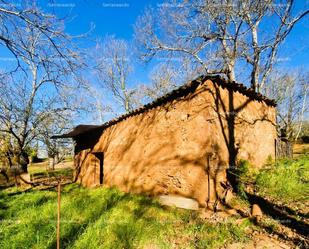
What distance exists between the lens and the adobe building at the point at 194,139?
284 inches

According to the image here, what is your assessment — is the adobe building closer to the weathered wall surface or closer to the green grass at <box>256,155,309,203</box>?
the weathered wall surface

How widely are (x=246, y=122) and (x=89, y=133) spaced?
29.4ft

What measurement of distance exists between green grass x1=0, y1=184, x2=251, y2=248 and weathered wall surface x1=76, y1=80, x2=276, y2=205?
105cm

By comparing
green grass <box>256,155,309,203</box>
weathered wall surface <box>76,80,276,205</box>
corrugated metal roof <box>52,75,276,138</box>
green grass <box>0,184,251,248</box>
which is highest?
corrugated metal roof <box>52,75,276,138</box>

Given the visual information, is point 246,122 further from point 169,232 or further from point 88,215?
point 88,215

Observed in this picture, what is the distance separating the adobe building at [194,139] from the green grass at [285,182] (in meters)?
0.91

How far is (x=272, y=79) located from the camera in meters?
28.6

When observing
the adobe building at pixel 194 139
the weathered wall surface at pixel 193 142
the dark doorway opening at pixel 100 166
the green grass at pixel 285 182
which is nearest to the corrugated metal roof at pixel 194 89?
the adobe building at pixel 194 139

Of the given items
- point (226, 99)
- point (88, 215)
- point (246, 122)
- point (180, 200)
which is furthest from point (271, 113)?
point (88, 215)

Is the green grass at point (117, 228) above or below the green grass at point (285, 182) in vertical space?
below

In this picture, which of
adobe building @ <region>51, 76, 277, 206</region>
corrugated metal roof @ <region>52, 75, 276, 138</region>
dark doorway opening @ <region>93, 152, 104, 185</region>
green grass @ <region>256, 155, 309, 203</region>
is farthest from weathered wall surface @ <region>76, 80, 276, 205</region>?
dark doorway opening @ <region>93, 152, 104, 185</region>

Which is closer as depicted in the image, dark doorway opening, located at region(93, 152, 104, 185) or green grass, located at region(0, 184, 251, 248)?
green grass, located at region(0, 184, 251, 248)

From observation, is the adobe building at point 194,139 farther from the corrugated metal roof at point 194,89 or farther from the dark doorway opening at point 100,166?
the dark doorway opening at point 100,166

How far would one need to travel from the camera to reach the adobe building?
722 cm
